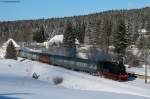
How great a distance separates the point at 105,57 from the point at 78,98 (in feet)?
239

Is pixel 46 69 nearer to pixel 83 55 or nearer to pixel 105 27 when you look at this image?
pixel 83 55

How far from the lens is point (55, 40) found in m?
164

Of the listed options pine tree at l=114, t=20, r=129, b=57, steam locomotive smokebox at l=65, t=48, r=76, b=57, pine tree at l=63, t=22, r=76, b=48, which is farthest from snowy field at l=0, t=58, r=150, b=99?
pine tree at l=63, t=22, r=76, b=48

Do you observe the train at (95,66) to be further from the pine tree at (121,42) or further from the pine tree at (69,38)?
the pine tree at (69,38)

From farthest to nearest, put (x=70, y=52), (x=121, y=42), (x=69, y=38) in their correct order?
(x=69, y=38) → (x=70, y=52) → (x=121, y=42)

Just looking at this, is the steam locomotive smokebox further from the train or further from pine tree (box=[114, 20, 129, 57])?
the train

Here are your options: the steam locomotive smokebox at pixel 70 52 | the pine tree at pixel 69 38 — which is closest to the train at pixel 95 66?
the steam locomotive smokebox at pixel 70 52

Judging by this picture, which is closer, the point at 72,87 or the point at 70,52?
the point at 72,87

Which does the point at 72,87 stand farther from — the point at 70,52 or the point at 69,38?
the point at 69,38

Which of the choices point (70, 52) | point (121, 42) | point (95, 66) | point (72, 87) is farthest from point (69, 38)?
point (72, 87)

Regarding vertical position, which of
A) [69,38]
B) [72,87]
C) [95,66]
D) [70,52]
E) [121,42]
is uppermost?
[69,38]

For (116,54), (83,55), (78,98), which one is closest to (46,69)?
(116,54)

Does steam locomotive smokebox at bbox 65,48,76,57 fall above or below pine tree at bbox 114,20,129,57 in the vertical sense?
below

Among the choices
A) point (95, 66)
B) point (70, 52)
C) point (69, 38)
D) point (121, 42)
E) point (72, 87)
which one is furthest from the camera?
point (69, 38)
